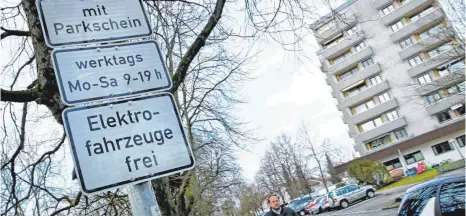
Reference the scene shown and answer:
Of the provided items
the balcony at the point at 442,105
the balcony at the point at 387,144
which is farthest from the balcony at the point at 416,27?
the balcony at the point at 387,144

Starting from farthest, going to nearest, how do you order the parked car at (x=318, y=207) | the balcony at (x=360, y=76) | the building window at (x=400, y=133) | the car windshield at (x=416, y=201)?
the balcony at (x=360, y=76), the building window at (x=400, y=133), the parked car at (x=318, y=207), the car windshield at (x=416, y=201)

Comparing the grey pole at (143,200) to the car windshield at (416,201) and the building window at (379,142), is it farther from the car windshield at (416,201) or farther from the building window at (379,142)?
the building window at (379,142)

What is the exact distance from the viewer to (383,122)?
38.7m

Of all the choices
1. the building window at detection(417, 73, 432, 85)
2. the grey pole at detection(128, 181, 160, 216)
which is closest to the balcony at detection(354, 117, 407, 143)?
the building window at detection(417, 73, 432, 85)

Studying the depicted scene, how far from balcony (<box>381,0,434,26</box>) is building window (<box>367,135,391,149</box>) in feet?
40.3

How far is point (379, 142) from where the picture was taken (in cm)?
3894

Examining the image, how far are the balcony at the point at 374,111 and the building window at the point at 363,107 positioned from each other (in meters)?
0.86

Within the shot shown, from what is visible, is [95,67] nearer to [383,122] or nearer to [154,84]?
[154,84]

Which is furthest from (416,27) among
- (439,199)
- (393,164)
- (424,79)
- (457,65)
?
(439,199)

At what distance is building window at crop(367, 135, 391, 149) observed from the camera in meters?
38.4

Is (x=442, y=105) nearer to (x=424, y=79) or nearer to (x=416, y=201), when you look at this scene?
(x=424, y=79)

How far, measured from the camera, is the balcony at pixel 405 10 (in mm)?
36084

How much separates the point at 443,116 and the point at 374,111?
6497 mm

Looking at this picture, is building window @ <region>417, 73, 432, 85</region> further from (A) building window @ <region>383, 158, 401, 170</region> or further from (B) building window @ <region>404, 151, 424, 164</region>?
(A) building window @ <region>383, 158, 401, 170</region>
